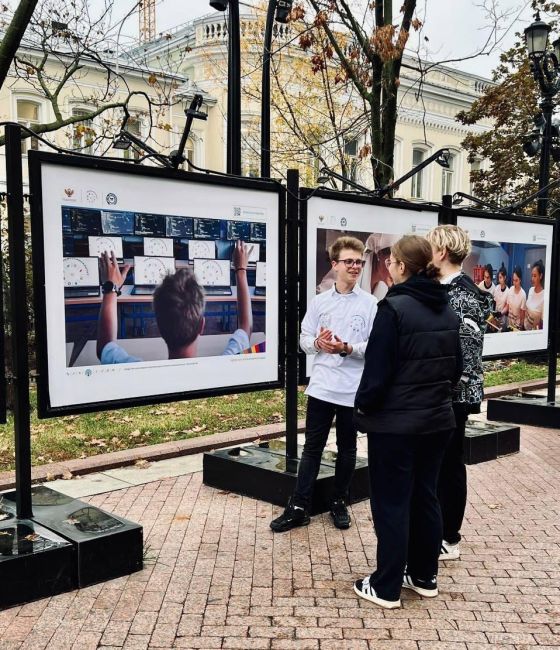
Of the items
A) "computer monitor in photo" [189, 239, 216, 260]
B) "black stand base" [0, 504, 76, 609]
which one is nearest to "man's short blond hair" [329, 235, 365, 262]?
"computer monitor in photo" [189, 239, 216, 260]

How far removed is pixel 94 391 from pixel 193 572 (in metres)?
1.31

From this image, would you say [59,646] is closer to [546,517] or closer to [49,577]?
[49,577]

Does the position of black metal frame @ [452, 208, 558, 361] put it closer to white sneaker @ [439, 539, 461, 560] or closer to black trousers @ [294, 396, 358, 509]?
black trousers @ [294, 396, 358, 509]

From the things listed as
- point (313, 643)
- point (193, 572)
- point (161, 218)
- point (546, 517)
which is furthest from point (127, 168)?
point (546, 517)

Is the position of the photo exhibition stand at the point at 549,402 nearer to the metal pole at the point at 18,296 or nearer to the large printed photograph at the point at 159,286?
the large printed photograph at the point at 159,286

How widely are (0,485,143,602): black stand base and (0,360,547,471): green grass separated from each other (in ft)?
8.15

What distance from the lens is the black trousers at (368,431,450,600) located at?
3.82 m

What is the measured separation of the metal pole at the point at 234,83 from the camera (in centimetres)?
636

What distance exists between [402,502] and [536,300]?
17.6 ft

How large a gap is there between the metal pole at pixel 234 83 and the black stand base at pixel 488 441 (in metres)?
3.49

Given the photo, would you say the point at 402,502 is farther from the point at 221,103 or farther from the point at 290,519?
the point at 221,103

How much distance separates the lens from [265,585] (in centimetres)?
420

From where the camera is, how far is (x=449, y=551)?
468 cm

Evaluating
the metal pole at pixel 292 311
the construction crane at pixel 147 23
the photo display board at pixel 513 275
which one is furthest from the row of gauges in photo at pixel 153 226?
the construction crane at pixel 147 23
